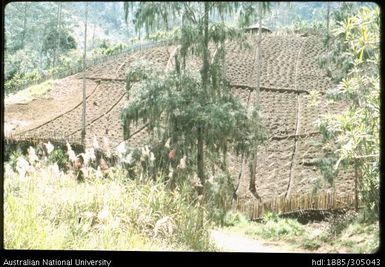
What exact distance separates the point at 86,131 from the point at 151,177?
0.45 metres

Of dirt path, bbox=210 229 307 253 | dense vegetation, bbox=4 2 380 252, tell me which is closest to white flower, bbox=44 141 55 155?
dense vegetation, bbox=4 2 380 252

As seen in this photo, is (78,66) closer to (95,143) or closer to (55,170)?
(95,143)

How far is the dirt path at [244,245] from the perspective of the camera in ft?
9.71

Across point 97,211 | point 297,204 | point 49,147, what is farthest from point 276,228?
point 49,147

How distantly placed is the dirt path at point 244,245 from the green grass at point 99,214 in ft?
0.26

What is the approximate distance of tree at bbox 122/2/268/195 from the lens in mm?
3035

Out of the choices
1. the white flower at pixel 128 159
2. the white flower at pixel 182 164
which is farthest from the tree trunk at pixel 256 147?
the white flower at pixel 128 159

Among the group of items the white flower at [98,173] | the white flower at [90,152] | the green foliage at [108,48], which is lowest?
the white flower at [98,173]

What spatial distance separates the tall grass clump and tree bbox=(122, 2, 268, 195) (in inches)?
11.1

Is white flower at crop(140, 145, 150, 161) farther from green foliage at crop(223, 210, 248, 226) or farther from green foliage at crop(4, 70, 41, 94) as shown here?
green foliage at crop(4, 70, 41, 94)

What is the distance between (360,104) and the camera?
3115 mm

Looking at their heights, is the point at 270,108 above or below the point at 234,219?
above

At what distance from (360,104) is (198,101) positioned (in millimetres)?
906

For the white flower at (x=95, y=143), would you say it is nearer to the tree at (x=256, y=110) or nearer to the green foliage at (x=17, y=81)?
the green foliage at (x=17, y=81)
